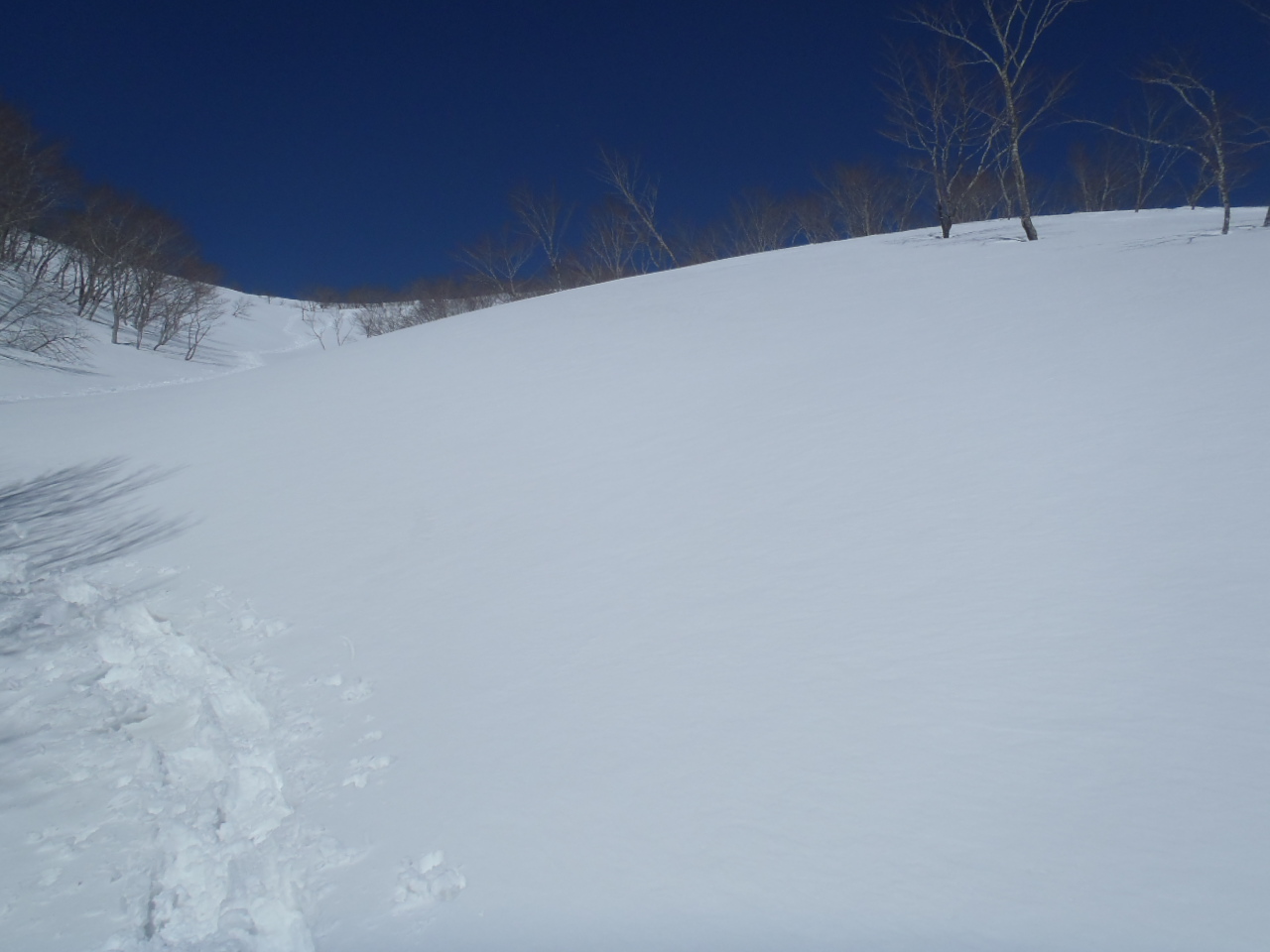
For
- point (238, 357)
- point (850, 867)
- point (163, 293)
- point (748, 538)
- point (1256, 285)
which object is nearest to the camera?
point (850, 867)

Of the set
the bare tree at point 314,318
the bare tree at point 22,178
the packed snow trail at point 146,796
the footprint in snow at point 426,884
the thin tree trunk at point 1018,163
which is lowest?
the footprint in snow at point 426,884

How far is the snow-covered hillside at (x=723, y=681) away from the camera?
2137 millimetres

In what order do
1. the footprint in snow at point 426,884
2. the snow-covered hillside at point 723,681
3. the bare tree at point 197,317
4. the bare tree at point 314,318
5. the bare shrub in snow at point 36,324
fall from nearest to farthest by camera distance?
the snow-covered hillside at point 723,681 < the footprint in snow at point 426,884 < the bare shrub in snow at point 36,324 < the bare tree at point 197,317 < the bare tree at point 314,318

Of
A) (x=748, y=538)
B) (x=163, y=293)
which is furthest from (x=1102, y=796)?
(x=163, y=293)

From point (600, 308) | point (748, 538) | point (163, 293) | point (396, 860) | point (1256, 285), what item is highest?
point (163, 293)

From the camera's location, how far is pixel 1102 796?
7.15 feet

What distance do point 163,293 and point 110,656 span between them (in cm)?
3323

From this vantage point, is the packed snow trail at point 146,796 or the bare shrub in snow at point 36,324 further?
the bare shrub in snow at point 36,324

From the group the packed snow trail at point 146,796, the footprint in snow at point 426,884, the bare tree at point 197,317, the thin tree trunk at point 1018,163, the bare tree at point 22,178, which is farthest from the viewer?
the bare tree at point 197,317

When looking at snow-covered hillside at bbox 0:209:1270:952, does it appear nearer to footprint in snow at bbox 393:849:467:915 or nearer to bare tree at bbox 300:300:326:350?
footprint in snow at bbox 393:849:467:915

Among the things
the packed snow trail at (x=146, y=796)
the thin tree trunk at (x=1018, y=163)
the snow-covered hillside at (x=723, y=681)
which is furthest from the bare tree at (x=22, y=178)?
the thin tree trunk at (x=1018, y=163)

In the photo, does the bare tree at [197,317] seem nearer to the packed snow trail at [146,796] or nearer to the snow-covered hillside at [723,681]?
the snow-covered hillside at [723,681]

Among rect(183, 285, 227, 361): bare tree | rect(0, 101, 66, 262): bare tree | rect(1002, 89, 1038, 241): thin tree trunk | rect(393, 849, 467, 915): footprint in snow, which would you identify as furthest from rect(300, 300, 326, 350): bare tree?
rect(393, 849, 467, 915): footprint in snow

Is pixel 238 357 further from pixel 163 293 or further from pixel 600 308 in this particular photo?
pixel 600 308
